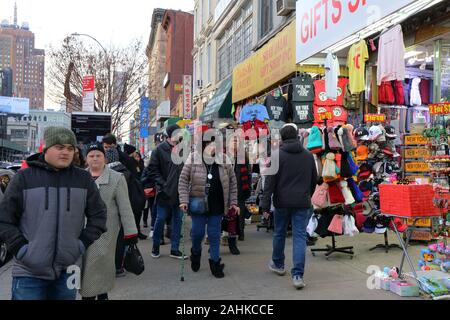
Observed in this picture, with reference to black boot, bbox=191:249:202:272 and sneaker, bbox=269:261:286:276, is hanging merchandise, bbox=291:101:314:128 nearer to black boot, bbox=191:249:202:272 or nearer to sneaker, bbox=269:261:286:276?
sneaker, bbox=269:261:286:276

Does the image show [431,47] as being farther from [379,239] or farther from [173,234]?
[173,234]

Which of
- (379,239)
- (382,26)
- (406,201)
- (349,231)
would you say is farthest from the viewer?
(379,239)

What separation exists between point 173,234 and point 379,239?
12.6 ft

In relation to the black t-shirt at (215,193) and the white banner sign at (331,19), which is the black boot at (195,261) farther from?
the white banner sign at (331,19)

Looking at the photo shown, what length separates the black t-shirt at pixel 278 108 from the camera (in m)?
10.5

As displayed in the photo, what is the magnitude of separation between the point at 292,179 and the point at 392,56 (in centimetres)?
298

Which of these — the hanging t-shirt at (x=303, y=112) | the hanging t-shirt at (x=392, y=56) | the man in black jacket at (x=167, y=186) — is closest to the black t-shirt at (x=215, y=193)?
the man in black jacket at (x=167, y=186)

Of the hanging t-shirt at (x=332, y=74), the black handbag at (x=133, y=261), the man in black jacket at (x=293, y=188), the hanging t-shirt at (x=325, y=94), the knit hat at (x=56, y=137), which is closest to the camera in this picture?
the knit hat at (x=56, y=137)

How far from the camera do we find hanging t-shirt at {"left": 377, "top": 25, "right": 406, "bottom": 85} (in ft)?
23.4

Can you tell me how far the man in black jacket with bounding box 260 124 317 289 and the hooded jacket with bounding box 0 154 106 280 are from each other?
3031 mm

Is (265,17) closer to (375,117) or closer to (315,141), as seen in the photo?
(375,117)

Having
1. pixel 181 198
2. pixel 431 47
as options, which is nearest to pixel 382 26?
pixel 431 47

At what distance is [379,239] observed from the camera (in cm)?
845

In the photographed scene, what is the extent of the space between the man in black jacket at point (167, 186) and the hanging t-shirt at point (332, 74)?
3168 mm
